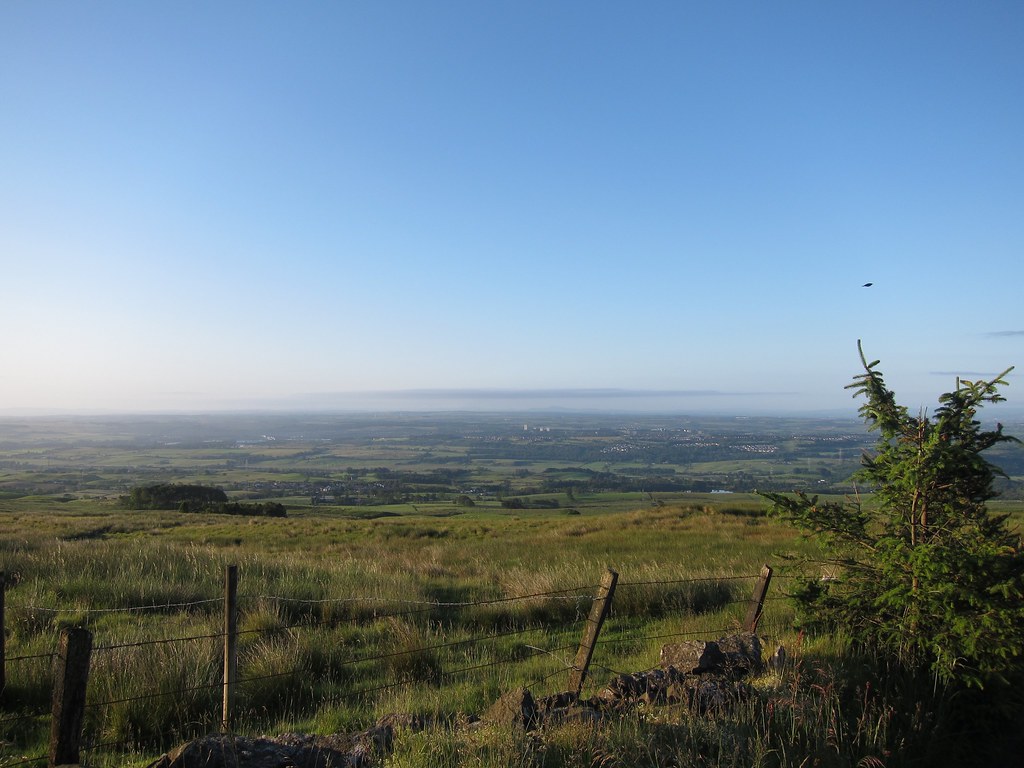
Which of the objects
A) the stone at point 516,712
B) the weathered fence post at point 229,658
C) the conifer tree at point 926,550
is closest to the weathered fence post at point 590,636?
the stone at point 516,712

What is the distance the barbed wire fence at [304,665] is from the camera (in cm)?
393

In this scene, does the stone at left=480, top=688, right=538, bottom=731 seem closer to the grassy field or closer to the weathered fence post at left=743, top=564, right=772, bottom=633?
the grassy field

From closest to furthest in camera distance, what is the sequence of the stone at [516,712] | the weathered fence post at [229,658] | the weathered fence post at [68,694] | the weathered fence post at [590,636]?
the weathered fence post at [68,694] → the stone at [516,712] → the weathered fence post at [229,658] → the weathered fence post at [590,636]

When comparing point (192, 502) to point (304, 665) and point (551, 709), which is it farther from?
point (551, 709)

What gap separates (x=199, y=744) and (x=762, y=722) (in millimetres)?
3993

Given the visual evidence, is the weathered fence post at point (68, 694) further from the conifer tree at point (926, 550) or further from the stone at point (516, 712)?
the conifer tree at point (926, 550)

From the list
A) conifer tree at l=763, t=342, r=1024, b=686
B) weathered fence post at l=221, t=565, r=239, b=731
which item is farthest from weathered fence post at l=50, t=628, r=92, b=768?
conifer tree at l=763, t=342, r=1024, b=686

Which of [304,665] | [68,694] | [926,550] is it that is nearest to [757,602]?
[926,550]

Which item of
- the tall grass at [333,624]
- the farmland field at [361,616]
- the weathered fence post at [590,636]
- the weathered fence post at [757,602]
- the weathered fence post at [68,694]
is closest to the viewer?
the weathered fence post at [68,694]

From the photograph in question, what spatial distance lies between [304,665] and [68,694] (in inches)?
131

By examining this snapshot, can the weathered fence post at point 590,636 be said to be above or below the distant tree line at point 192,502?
above

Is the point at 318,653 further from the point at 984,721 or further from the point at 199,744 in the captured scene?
the point at 984,721

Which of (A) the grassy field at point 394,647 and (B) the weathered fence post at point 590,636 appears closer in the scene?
(A) the grassy field at point 394,647

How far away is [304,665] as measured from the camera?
22.7 feet
